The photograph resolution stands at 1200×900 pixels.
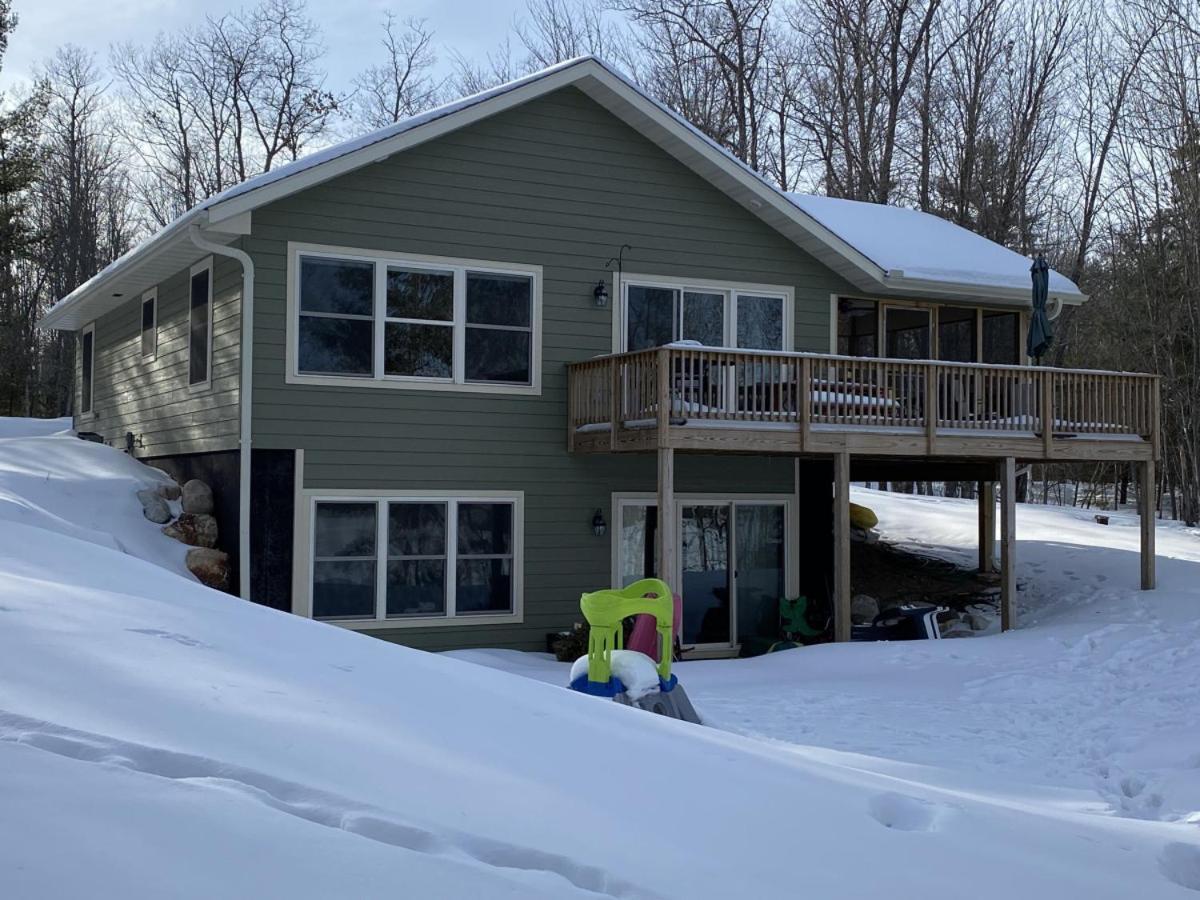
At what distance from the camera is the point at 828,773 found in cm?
495

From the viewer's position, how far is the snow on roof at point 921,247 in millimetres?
16516

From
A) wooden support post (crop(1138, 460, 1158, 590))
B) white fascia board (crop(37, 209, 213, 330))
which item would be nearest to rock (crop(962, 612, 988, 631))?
wooden support post (crop(1138, 460, 1158, 590))

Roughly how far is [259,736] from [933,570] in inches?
683

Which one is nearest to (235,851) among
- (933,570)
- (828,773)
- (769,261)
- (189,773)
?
(189,773)

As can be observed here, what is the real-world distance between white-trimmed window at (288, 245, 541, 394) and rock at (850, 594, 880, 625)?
20.2 ft

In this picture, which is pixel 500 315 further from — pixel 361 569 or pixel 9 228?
pixel 9 228

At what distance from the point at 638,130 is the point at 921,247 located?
4.91 metres

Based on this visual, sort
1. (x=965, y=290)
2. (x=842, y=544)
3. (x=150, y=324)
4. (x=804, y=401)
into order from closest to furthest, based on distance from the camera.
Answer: (x=804, y=401), (x=842, y=544), (x=150, y=324), (x=965, y=290)

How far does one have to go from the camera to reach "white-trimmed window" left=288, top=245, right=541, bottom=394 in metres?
13.4

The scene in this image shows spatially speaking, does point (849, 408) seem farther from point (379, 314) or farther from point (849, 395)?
point (379, 314)

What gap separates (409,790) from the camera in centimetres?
351

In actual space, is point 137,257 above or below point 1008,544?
above

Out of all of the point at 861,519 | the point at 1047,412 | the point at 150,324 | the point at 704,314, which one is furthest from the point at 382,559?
the point at 861,519

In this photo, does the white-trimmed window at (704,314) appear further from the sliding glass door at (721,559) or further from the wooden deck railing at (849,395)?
the sliding glass door at (721,559)
